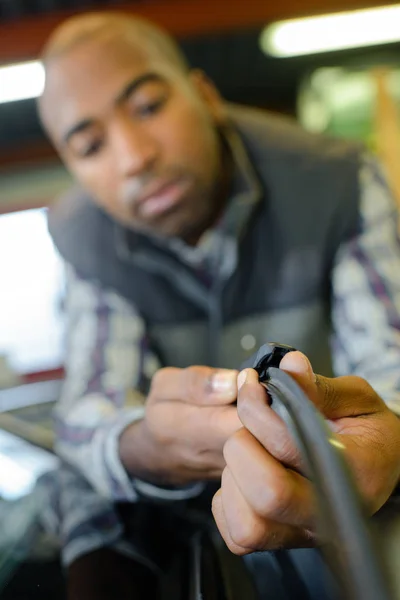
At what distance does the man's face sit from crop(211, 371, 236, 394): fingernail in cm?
29

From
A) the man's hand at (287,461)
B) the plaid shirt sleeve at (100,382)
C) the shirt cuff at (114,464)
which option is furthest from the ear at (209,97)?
the man's hand at (287,461)

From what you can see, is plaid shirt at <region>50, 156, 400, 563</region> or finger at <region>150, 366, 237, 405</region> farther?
plaid shirt at <region>50, 156, 400, 563</region>

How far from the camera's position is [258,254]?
555mm

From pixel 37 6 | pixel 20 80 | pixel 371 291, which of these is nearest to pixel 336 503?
pixel 371 291

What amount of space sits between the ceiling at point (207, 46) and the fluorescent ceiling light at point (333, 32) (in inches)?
2.4

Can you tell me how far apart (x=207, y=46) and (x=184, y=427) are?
5.76 ft

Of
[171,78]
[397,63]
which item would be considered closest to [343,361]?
[171,78]

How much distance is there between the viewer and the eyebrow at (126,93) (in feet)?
1.62

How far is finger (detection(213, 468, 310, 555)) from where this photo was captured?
18cm

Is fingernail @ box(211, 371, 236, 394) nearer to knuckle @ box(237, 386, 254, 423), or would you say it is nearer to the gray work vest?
knuckle @ box(237, 386, 254, 423)

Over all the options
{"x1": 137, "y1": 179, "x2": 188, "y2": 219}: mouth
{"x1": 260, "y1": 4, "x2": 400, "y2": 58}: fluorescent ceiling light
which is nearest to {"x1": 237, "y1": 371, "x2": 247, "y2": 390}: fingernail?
{"x1": 137, "y1": 179, "x2": 188, "y2": 219}: mouth

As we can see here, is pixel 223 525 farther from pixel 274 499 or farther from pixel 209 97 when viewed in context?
pixel 209 97

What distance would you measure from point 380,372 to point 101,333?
31 centimetres

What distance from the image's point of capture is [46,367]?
0.94 metres
